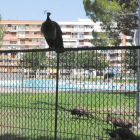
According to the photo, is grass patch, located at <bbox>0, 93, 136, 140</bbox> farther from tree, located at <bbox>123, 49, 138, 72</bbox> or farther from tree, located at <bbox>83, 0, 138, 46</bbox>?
tree, located at <bbox>83, 0, 138, 46</bbox>

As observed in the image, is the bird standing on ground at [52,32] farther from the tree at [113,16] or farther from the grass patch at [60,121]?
the tree at [113,16]

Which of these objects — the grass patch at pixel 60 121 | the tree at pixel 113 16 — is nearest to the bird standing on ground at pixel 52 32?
the grass patch at pixel 60 121

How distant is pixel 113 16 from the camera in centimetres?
1149

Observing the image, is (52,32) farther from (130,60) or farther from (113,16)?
(113,16)

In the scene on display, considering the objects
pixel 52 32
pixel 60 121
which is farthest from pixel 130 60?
pixel 60 121

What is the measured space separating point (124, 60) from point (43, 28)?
4.00ft

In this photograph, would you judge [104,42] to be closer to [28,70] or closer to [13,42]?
[28,70]

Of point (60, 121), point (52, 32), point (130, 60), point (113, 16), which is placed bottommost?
point (60, 121)

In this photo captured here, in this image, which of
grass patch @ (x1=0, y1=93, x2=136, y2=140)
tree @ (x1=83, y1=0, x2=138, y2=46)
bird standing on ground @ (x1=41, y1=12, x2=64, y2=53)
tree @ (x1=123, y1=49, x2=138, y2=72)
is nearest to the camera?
A: tree @ (x1=123, y1=49, x2=138, y2=72)

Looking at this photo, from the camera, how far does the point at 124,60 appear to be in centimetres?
286

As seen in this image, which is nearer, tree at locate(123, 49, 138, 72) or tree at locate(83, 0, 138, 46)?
tree at locate(123, 49, 138, 72)

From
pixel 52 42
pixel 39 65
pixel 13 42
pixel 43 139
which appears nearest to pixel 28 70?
pixel 39 65

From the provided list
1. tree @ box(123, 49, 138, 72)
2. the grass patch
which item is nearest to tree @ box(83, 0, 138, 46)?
the grass patch

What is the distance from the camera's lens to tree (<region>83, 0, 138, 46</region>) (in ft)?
36.6
